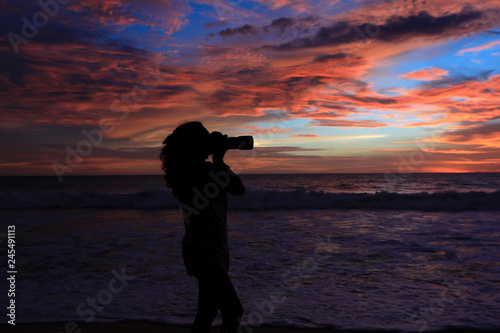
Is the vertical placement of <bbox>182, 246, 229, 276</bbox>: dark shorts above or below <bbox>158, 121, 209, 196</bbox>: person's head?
below

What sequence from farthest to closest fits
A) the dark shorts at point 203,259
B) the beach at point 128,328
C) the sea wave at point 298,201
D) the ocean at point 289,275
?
the sea wave at point 298,201
the ocean at point 289,275
the beach at point 128,328
the dark shorts at point 203,259

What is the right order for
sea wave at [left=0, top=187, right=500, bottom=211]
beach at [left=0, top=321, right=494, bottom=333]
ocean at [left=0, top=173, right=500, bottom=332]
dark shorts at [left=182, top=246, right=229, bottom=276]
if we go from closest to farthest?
1. dark shorts at [left=182, top=246, right=229, bottom=276]
2. beach at [left=0, top=321, right=494, bottom=333]
3. ocean at [left=0, top=173, right=500, bottom=332]
4. sea wave at [left=0, top=187, right=500, bottom=211]

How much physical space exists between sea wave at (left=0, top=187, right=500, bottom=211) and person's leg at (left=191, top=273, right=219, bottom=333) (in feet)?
52.1

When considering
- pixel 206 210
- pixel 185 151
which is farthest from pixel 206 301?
pixel 185 151

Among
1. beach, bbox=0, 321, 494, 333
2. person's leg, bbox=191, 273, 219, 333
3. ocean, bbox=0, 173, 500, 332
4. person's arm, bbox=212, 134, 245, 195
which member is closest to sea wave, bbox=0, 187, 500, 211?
ocean, bbox=0, 173, 500, 332

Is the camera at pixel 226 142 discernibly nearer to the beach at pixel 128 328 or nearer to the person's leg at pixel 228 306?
the person's leg at pixel 228 306

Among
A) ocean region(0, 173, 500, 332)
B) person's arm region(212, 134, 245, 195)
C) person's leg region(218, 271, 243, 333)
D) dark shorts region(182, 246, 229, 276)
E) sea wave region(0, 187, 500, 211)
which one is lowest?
sea wave region(0, 187, 500, 211)

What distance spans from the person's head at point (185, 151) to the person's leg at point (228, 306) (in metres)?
0.63

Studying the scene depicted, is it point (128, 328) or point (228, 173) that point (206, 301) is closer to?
point (228, 173)

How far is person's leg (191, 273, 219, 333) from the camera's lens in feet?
6.87

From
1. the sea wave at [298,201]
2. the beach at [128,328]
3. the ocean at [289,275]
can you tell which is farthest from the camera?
the sea wave at [298,201]

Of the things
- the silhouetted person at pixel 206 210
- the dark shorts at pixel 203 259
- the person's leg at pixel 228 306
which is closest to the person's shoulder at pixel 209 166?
the silhouetted person at pixel 206 210

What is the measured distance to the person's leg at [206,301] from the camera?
209cm

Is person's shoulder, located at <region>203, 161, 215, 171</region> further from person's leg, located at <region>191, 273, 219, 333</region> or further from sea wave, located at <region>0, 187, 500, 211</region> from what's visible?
sea wave, located at <region>0, 187, 500, 211</region>
